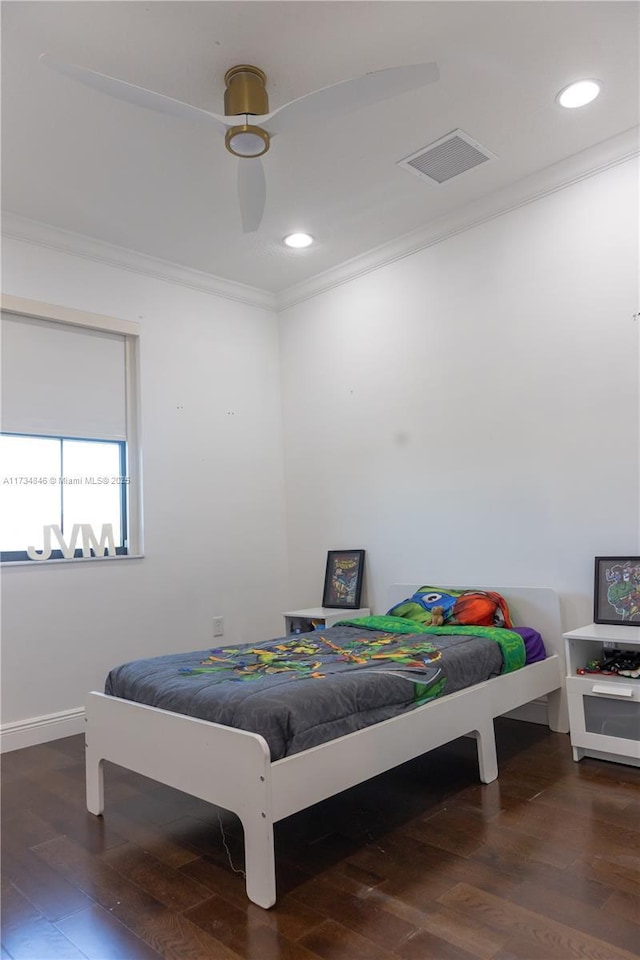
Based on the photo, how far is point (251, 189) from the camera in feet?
8.48

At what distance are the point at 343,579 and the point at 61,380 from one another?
2.08 m

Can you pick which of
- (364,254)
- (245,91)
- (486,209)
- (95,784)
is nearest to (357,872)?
(95,784)

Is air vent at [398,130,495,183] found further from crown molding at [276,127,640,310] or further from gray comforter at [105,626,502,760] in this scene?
gray comforter at [105,626,502,760]

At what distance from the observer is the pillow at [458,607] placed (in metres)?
3.13

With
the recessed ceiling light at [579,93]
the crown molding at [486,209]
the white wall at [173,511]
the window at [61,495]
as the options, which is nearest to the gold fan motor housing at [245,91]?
the recessed ceiling light at [579,93]

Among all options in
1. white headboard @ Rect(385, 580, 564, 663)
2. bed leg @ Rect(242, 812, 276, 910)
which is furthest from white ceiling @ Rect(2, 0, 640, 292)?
bed leg @ Rect(242, 812, 276, 910)

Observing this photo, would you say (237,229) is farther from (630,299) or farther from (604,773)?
(604,773)

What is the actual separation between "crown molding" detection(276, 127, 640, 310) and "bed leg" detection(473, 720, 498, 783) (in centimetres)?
262

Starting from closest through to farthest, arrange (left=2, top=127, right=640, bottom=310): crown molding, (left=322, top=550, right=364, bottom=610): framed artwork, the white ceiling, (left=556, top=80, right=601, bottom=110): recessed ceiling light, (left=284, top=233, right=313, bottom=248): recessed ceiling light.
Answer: the white ceiling < (left=556, top=80, right=601, bottom=110): recessed ceiling light < (left=2, top=127, right=640, bottom=310): crown molding < (left=284, top=233, right=313, bottom=248): recessed ceiling light < (left=322, top=550, right=364, bottom=610): framed artwork

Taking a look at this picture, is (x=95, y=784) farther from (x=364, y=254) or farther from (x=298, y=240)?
(x=364, y=254)

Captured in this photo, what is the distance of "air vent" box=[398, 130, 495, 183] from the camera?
297cm

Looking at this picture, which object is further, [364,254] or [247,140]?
[364,254]

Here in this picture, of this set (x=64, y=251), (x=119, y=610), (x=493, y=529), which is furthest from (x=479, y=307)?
(x=119, y=610)

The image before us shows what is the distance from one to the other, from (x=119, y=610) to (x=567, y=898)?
2.69 m
